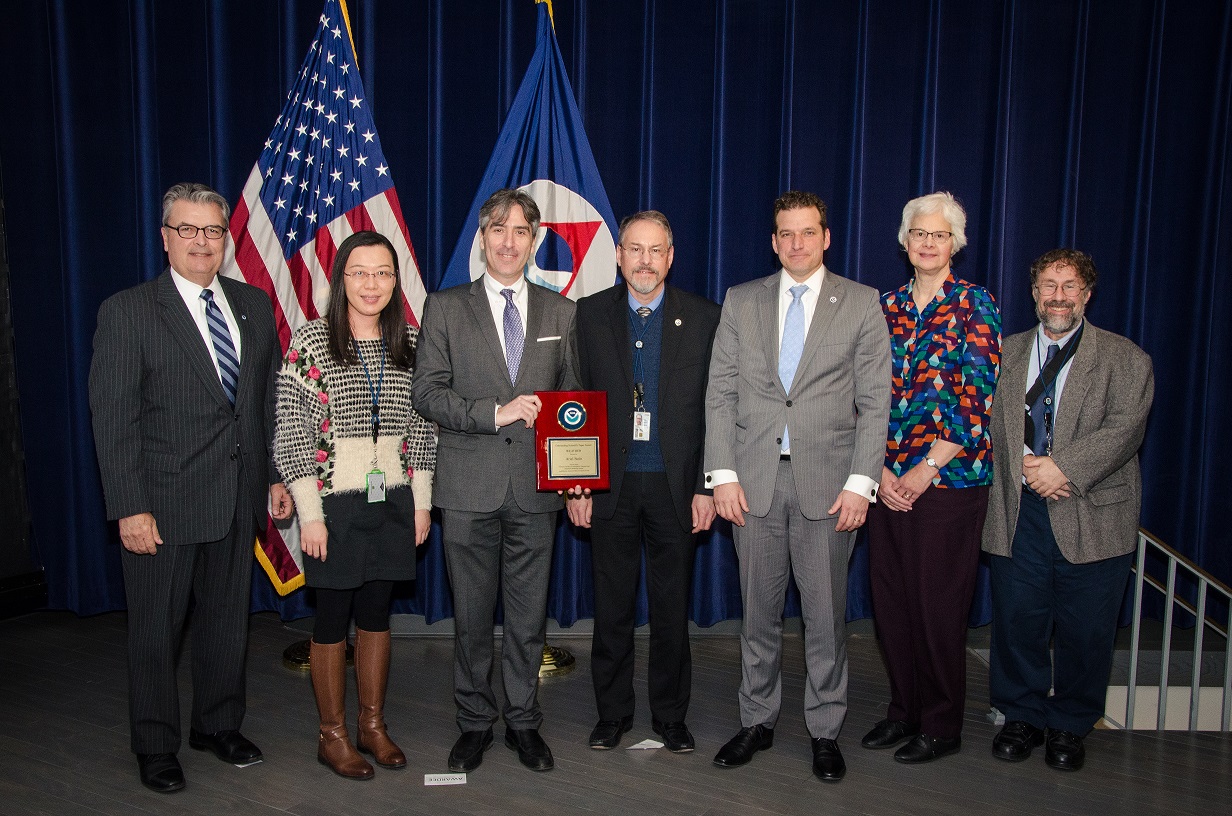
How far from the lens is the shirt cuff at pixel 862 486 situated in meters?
2.97

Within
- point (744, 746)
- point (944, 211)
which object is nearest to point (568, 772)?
point (744, 746)

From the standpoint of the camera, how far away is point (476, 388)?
3045 mm

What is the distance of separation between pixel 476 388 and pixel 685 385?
73 cm

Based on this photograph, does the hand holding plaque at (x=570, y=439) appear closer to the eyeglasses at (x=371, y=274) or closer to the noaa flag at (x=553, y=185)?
the eyeglasses at (x=371, y=274)

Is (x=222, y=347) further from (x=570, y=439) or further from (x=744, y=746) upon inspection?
(x=744, y=746)

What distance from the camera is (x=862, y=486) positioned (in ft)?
9.77

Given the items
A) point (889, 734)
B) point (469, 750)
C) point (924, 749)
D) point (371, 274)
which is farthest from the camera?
point (889, 734)

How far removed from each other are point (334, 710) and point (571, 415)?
4.20ft

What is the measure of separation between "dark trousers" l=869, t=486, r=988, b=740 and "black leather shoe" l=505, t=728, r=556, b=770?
1312 mm

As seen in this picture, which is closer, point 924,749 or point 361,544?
point 361,544

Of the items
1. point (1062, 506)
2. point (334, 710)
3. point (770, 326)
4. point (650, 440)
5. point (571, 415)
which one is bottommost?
point (334, 710)

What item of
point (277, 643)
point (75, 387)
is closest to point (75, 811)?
point (277, 643)

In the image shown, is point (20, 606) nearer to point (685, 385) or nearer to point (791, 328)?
point (685, 385)

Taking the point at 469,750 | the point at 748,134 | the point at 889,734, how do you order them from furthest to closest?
the point at 748,134 → the point at 889,734 → the point at 469,750
